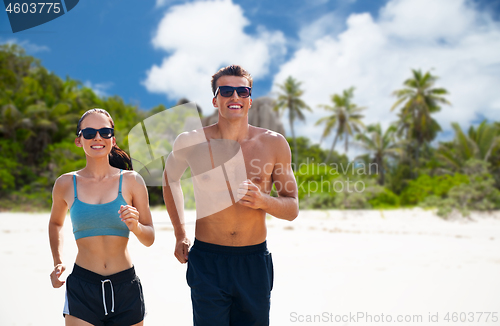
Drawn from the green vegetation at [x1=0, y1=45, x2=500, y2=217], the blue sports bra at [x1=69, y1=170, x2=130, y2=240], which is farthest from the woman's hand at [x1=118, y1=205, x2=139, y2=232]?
the green vegetation at [x1=0, y1=45, x2=500, y2=217]

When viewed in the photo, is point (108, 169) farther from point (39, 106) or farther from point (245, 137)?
point (39, 106)

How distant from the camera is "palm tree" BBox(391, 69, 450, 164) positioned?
97.1 ft

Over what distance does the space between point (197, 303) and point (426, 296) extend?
5.24 meters

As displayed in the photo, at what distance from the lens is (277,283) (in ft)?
22.5

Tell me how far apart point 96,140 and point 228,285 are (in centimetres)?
120

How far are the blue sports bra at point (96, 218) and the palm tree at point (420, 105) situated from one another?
3087 cm

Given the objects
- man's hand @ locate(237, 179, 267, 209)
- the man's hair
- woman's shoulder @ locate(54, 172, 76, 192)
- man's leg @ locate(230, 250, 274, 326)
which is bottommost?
man's leg @ locate(230, 250, 274, 326)

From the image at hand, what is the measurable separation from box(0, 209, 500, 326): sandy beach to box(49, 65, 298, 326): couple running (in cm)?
289

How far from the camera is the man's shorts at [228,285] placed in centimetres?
235

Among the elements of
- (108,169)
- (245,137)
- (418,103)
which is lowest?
(108,169)

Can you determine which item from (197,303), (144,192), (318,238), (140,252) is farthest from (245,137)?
(318,238)

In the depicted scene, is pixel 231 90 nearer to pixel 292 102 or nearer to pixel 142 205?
pixel 142 205

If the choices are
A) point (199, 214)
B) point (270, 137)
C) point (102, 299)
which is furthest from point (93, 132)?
point (270, 137)

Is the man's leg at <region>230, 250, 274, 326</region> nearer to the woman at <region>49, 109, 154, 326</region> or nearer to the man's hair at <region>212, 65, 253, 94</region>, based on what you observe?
the woman at <region>49, 109, 154, 326</region>
